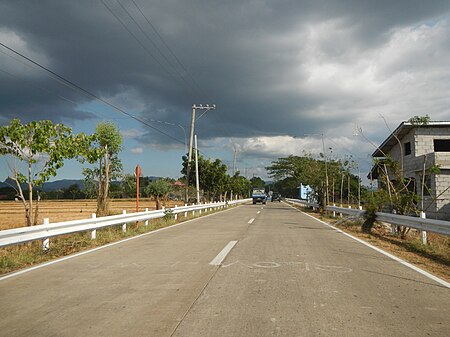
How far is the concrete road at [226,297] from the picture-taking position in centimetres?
475

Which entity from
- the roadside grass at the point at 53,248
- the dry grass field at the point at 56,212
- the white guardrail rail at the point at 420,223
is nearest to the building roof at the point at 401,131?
the white guardrail rail at the point at 420,223

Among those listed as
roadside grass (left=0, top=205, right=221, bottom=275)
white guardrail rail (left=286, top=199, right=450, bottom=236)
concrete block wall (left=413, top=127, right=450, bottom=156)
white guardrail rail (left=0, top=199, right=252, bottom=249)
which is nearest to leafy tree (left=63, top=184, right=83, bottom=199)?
concrete block wall (left=413, top=127, right=450, bottom=156)

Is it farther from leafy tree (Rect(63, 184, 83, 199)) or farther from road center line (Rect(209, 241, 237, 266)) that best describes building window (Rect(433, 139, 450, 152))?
leafy tree (Rect(63, 184, 83, 199))

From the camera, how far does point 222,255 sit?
9.90 metres

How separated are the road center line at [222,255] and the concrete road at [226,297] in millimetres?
159

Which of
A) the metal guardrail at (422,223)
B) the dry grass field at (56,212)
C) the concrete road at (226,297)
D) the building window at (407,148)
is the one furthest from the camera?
the building window at (407,148)

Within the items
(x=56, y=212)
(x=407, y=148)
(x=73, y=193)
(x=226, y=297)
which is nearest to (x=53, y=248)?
(x=226, y=297)

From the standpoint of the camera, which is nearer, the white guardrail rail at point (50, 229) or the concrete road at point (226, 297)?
the concrete road at point (226, 297)

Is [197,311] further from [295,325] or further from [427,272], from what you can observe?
[427,272]

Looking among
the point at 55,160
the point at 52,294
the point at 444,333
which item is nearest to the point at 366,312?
the point at 444,333

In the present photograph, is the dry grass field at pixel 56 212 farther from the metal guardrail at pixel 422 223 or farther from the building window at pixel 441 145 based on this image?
the building window at pixel 441 145

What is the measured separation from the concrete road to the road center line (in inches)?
6.3

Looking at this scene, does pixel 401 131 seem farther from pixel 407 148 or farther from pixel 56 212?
pixel 56 212

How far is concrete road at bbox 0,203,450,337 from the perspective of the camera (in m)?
4.75
